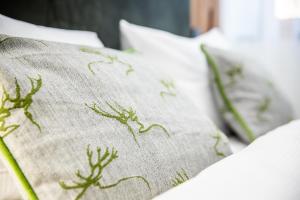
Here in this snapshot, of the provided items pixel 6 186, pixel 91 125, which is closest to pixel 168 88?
pixel 91 125

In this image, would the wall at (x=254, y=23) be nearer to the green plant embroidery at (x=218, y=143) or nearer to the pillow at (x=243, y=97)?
the pillow at (x=243, y=97)

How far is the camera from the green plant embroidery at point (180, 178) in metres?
0.52

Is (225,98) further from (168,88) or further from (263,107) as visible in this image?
(168,88)

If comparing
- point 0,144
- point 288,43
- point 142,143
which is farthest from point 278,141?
point 288,43

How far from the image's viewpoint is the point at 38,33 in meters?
0.71

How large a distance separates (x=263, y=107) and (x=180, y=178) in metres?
0.65

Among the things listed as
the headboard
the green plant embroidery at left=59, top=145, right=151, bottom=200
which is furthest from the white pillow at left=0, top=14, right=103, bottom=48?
the green plant embroidery at left=59, top=145, right=151, bottom=200

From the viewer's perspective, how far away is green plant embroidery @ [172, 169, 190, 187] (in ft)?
1.71

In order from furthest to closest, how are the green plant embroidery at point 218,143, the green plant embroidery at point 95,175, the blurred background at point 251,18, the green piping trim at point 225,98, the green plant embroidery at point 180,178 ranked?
the blurred background at point 251,18 → the green piping trim at point 225,98 → the green plant embroidery at point 218,143 → the green plant embroidery at point 180,178 → the green plant embroidery at point 95,175

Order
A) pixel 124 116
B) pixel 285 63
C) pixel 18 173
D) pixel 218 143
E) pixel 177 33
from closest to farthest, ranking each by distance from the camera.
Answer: pixel 18 173
pixel 124 116
pixel 218 143
pixel 177 33
pixel 285 63

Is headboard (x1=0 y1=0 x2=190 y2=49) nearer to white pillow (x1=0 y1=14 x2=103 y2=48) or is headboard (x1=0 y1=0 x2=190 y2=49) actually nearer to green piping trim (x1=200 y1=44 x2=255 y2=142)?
white pillow (x1=0 y1=14 x2=103 y2=48)

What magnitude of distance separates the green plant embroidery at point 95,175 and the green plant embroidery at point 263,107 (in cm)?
71

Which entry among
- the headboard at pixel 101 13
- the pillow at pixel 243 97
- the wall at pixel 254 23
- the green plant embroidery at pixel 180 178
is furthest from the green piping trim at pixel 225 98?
the wall at pixel 254 23

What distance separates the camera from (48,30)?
0.75 metres
